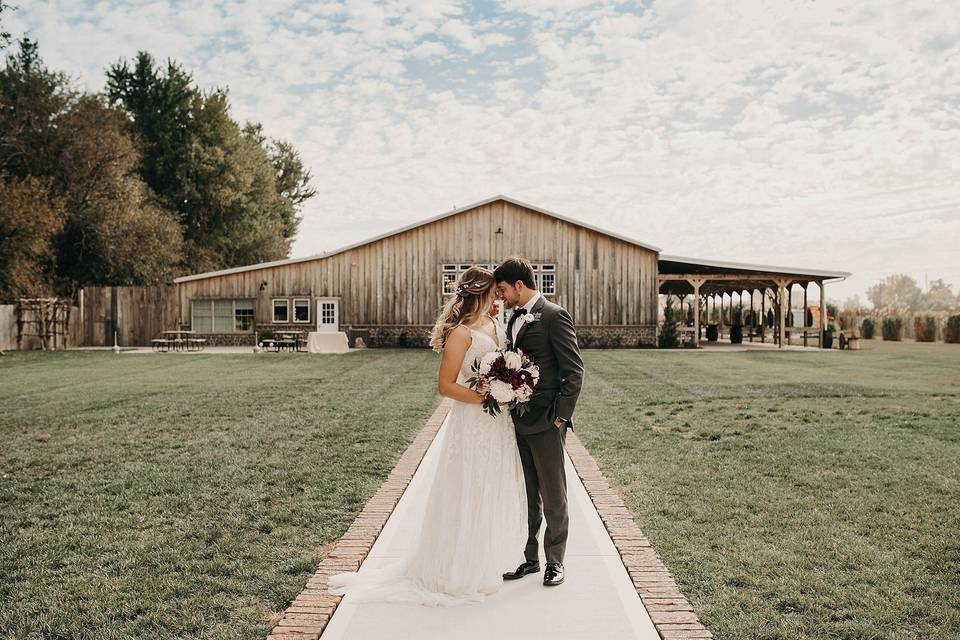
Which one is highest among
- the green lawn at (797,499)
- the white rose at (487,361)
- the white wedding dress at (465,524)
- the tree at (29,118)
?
the tree at (29,118)

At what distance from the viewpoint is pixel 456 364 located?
3.87 meters

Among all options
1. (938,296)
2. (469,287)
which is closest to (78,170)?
(469,287)

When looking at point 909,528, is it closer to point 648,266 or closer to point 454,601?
point 454,601

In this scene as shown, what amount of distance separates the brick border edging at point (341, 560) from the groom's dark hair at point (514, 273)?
1871 mm

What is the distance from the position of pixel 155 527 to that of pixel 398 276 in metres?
23.2

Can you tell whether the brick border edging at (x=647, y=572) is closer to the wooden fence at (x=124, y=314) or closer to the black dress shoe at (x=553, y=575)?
the black dress shoe at (x=553, y=575)

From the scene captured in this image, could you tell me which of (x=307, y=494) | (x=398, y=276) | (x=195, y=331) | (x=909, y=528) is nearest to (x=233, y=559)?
(x=307, y=494)

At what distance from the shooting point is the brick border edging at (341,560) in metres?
3.43

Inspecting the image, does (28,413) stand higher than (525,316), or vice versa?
(525,316)

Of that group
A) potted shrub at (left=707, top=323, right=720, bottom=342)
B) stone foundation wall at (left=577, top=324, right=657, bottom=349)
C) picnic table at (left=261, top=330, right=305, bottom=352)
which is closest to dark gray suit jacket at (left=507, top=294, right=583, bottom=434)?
picnic table at (left=261, top=330, right=305, bottom=352)

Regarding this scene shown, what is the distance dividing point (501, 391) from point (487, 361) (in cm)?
17

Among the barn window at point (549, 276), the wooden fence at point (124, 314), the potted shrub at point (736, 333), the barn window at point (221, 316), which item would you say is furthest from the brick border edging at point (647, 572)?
the wooden fence at point (124, 314)

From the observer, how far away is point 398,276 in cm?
2816

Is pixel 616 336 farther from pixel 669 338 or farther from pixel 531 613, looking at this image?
pixel 531 613
